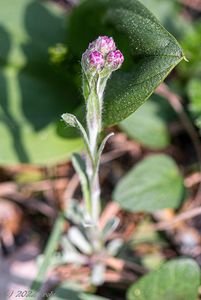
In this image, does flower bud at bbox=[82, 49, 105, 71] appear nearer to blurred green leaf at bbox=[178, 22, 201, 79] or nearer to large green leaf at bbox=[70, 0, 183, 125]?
large green leaf at bbox=[70, 0, 183, 125]

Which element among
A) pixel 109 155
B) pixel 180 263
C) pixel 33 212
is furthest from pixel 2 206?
pixel 180 263

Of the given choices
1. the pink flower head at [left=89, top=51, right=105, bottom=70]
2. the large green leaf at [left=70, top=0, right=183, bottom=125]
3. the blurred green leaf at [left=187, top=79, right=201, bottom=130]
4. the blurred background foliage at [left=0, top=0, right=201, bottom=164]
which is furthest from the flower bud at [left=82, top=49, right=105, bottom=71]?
the blurred green leaf at [left=187, top=79, right=201, bottom=130]

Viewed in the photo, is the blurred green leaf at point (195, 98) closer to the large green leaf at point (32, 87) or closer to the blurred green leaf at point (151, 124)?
the blurred green leaf at point (151, 124)

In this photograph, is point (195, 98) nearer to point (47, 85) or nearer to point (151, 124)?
point (151, 124)

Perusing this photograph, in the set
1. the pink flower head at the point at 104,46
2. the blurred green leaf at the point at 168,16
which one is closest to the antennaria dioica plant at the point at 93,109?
the pink flower head at the point at 104,46

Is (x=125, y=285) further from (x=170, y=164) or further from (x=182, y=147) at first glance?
(x=182, y=147)

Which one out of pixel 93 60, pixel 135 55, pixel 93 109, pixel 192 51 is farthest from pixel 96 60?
pixel 192 51
